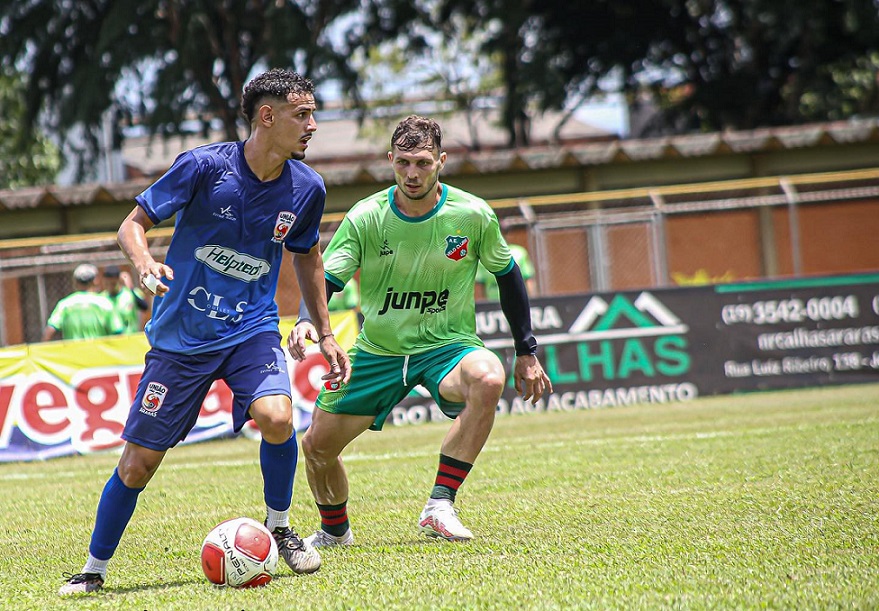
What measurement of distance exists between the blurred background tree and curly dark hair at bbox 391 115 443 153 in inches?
678

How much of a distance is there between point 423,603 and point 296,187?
2.07 metres

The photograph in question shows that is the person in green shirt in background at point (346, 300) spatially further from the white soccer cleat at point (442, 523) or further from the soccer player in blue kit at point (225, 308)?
the soccer player in blue kit at point (225, 308)

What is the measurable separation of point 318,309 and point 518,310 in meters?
1.27

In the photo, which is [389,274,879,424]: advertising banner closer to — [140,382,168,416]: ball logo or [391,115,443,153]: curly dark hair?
[391,115,443,153]: curly dark hair

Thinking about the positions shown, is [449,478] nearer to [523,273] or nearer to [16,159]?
[523,273]

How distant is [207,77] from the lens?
2338cm

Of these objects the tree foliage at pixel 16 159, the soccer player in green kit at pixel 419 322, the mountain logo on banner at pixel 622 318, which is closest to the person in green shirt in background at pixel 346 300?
the mountain logo on banner at pixel 622 318

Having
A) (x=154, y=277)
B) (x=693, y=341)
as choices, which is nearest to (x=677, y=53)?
(x=693, y=341)

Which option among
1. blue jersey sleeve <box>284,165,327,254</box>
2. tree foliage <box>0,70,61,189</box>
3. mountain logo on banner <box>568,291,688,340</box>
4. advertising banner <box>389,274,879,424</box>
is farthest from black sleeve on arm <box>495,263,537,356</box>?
tree foliage <box>0,70,61,189</box>

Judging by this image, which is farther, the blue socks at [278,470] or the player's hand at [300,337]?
the player's hand at [300,337]

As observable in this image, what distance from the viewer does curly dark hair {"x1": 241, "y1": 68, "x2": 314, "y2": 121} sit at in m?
5.04

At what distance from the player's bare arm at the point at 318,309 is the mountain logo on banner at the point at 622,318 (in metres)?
8.99

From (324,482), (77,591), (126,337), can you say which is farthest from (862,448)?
(126,337)

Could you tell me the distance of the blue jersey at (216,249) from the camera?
5.05m
